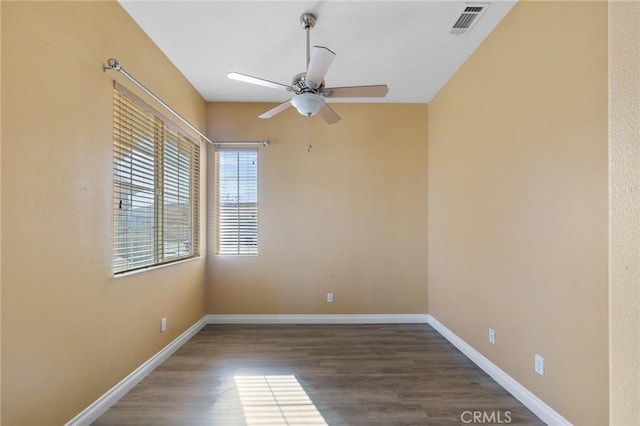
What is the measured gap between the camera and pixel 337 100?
3750 millimetres

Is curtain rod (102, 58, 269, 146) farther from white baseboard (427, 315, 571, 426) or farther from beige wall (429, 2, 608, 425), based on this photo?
white baseboard (427, 315, 571, 426)

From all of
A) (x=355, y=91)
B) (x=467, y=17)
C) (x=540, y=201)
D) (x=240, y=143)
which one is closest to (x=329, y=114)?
(x=355, y=91)

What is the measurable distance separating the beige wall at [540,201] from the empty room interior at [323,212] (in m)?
0.01

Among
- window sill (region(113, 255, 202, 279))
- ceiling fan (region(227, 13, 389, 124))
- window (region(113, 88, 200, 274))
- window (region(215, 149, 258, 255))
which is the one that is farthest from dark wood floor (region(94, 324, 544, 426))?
ceiling fan (region(227, 13, 389, 124))

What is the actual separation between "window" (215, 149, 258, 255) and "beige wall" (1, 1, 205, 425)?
153 centimetres

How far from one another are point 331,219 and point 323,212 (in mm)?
137

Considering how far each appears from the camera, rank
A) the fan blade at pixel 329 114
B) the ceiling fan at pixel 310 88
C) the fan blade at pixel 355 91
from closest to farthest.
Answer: the ceiling fan at pixel 310 88 < the fan blade at pixel 355 91 < the fan blade at pixel 329 114

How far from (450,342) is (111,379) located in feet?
9.95

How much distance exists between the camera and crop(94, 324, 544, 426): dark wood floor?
6.33 ft

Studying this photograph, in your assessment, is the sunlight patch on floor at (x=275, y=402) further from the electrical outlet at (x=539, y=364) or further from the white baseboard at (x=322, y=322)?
the electrical outlet at (x=539, y=364)

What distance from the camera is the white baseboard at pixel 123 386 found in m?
1.82

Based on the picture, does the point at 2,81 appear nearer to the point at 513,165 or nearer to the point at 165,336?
the point at 165,336

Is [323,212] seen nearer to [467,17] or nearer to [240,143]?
[240,143]

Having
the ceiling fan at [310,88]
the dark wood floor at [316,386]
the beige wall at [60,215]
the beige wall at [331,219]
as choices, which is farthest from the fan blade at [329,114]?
the dark wood floor at [316,386]
